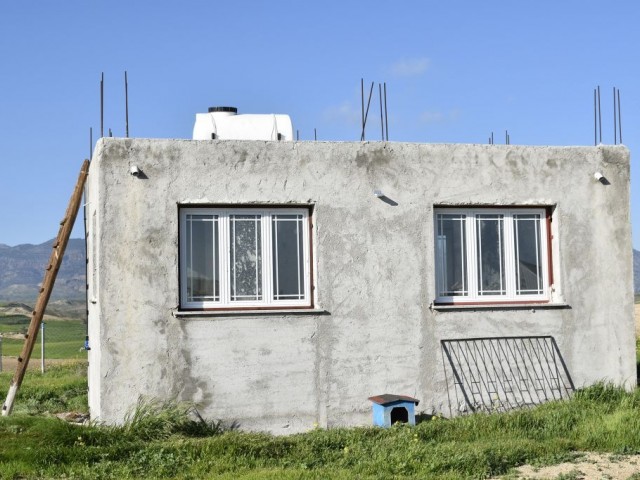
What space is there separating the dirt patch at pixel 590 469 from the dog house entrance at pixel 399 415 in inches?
100

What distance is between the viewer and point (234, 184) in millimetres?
12234

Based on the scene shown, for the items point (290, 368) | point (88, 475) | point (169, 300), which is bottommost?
point (88, 475)

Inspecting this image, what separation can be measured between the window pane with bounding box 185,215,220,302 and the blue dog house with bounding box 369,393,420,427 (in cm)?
252

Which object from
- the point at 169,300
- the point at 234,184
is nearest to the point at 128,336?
the point at 169,300

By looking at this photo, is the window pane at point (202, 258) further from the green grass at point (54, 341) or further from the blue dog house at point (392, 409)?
the green grass at point (54, 341)

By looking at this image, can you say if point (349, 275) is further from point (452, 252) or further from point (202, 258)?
point (202, 258)

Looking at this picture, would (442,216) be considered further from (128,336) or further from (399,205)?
(128,336)

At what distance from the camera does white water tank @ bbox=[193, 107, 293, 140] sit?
13414 millimetres

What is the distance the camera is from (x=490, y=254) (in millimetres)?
13156

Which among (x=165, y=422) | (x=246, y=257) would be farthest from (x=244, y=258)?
(x=165, y=422)

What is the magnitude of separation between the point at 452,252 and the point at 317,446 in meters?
3.69

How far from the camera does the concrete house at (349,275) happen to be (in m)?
12.0

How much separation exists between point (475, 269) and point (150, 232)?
4.47m

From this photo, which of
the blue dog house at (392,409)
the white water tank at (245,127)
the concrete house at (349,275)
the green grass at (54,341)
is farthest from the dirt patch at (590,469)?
the green grass at (54,341)
